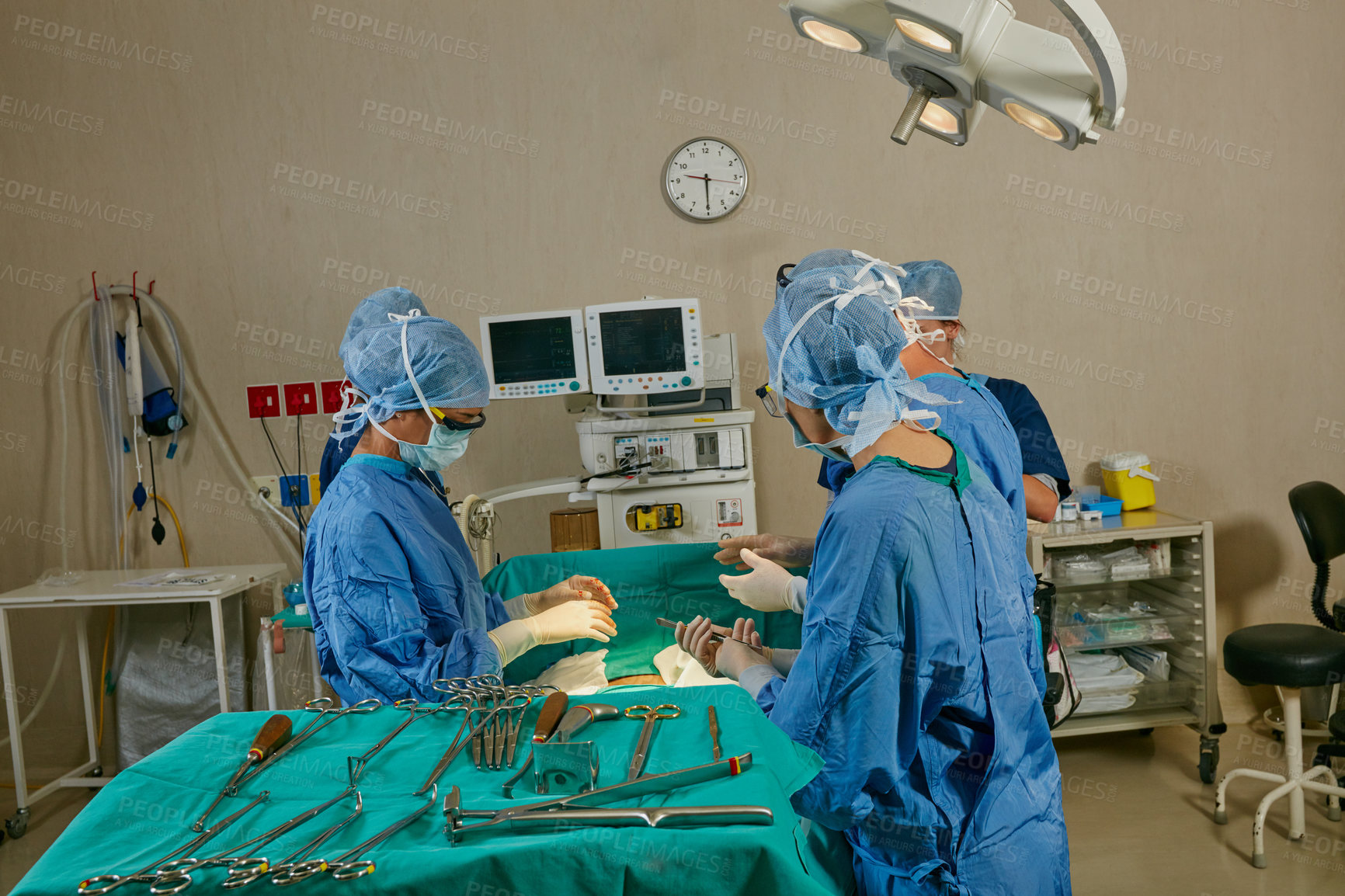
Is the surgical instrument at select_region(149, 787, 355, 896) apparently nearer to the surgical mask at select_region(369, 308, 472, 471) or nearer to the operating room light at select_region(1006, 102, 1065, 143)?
the surgical mask at select_region(369, 308, 472, 471)

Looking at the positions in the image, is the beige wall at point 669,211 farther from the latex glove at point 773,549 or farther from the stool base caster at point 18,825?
the stool base caster at point 18,825

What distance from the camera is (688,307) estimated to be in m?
2.71

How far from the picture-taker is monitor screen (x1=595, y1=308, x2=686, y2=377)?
2.71m

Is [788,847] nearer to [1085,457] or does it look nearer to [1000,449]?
[1000,449]

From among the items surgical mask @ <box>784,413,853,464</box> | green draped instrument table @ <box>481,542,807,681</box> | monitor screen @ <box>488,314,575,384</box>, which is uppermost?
monitor screen @ <box>488,314,575,384</box>

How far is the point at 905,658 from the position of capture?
1.23 m

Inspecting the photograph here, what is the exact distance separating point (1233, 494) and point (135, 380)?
14.4 feet

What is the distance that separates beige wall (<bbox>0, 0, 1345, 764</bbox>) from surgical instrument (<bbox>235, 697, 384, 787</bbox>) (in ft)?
7.94

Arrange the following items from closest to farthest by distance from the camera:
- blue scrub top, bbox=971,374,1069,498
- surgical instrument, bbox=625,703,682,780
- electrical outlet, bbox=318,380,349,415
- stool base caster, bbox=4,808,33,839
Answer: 1. surgical instrument, bbox=625,703,682,780
2. blue scrub top, bbox=971,374,1069,498
3. stool base caster, bbox=4,808,33,839
4. electrical outlet, bbox=318,380,349,415

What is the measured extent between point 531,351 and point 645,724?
1789mm

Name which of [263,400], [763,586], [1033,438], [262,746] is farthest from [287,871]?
[263,400]

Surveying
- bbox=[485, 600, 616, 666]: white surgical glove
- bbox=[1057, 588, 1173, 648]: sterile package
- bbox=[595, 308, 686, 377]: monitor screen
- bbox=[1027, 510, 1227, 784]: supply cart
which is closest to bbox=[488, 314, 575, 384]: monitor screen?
bbox=[595, 308, 686, 377]: monitor screen

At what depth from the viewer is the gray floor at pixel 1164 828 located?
8.29 ft

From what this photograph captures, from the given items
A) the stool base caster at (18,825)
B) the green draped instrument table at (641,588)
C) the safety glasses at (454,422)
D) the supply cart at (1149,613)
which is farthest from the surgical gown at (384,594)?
the stool base caster at (18,825)
